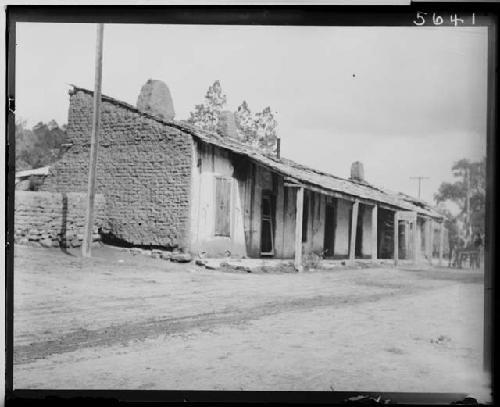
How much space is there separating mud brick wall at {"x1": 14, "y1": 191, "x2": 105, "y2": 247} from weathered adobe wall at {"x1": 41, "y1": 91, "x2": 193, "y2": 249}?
16cm

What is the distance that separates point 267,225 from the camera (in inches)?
321

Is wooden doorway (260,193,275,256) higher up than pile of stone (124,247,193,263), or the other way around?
wooden doorway (260,193,275,256)

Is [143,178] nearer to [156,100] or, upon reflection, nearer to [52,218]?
[156,100]

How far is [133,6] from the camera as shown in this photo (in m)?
7.52

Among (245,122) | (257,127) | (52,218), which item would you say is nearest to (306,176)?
(257,127)

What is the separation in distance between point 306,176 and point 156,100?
200cm

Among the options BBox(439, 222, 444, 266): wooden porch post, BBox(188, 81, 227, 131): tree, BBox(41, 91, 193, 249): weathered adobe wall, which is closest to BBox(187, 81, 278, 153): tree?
BBox(188, 81, 227, 131): tree

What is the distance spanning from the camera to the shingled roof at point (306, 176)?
8023mm

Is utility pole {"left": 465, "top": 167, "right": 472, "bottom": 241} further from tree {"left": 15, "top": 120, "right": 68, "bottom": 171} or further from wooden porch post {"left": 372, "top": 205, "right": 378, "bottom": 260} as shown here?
tree {"left": 15, "top": 120, "right": 68, "bottom": 171}

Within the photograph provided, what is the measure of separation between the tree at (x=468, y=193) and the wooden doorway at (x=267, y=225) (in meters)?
1.91

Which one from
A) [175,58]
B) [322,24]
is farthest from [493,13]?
[175,58]

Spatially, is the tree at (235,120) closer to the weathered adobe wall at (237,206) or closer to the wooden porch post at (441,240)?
the weathered adobe wall at (237,206)

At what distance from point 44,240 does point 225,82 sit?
2.73m

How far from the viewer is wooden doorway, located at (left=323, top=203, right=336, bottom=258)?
325 inches
